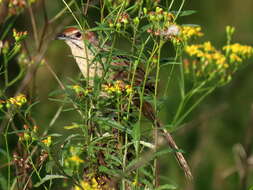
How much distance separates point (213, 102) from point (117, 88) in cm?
477

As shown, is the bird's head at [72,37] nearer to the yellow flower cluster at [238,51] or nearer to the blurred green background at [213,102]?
the blurred green background at [213,102]

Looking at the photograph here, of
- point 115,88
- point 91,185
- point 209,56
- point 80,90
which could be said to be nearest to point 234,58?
point 209,56

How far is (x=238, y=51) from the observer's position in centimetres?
461

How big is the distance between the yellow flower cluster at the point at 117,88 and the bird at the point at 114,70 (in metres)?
0.07

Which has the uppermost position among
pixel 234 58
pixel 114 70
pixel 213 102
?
pixel 114 70

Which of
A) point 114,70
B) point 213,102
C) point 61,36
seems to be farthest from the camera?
point 213,102

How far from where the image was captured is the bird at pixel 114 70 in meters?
3.40

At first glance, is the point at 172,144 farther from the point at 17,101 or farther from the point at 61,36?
the point at 61,36

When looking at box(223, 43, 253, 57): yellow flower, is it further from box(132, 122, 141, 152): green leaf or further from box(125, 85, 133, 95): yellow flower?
box(132, 122, 141, 152): green leaf

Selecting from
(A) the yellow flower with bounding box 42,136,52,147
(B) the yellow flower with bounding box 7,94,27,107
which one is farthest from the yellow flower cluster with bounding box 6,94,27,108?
(A) the yellow flower with bounding box 42,136,52,147

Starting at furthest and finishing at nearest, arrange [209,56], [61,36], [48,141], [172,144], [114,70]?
[61,36], [209,56], [172,144], [114,70], [48,141]

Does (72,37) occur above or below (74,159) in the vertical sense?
above

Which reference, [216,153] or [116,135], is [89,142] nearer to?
[116,135]

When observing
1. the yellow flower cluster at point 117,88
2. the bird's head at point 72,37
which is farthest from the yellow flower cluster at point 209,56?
the yellow flower cluster at point 117,88
